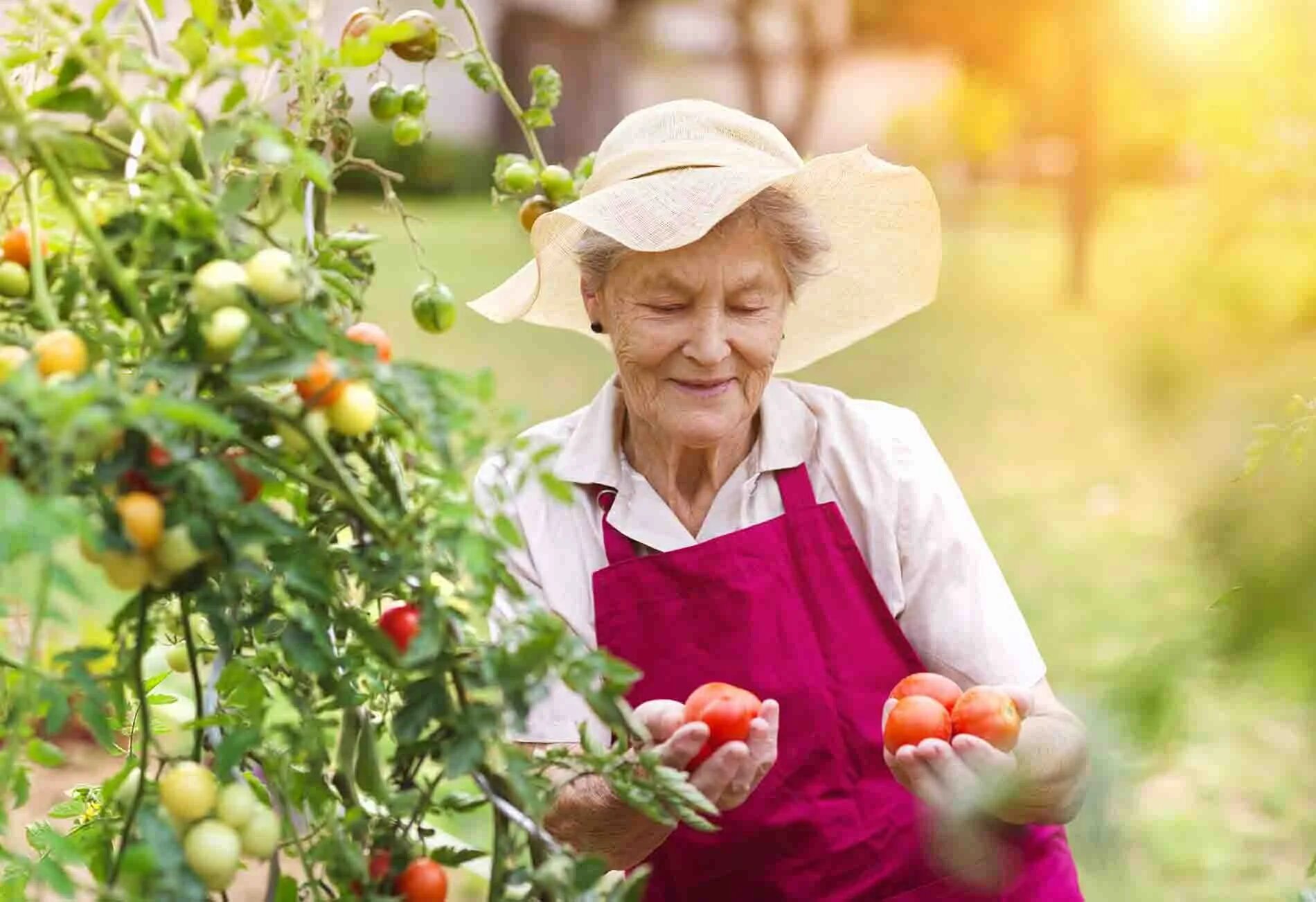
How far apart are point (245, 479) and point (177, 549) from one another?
89 mm

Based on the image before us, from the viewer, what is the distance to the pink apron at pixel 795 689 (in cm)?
171

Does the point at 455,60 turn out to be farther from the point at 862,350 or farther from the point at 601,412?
the point at 862,350

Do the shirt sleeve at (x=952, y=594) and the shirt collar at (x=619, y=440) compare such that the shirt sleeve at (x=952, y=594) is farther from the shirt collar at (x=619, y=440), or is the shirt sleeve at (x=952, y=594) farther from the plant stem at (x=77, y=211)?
the plant stem at (x=77, y=211)

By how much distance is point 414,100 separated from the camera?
5.29 ft

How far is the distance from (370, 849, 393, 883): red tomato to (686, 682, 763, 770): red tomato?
1.46 feet

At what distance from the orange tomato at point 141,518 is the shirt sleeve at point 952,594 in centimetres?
114

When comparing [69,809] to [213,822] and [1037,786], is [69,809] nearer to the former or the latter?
[213,822]

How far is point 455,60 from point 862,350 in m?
5.26

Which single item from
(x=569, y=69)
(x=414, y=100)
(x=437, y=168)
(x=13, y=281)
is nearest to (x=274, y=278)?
(x=13, y=281)

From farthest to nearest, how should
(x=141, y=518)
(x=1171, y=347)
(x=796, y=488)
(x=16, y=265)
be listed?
1. (x=796, y=488)
2. (x=16, y=265)
3. (x=141, y=518)
4. (x=1171, y=347)

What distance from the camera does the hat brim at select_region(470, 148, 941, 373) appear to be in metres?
1.64

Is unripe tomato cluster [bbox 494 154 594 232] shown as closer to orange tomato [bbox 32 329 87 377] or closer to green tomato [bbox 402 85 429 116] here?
green tomato [bbox 402 85 429 116]

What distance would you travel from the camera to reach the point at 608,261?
1.79 meters

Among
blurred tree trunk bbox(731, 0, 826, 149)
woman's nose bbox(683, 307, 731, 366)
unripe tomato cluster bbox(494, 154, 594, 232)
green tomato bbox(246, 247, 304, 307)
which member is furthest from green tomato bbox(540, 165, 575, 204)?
blurred tree trunk bbox(731, 0, 826, 149)
